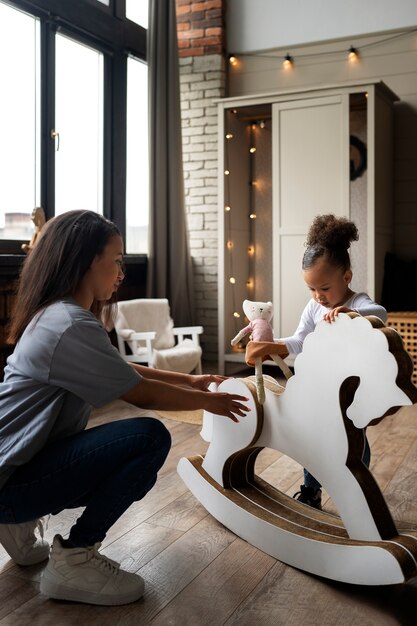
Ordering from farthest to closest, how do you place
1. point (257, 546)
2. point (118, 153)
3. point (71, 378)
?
1. point (118, 153)
2. point (257, 546)
3. point (71, 378)

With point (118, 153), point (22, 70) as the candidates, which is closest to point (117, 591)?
point (22, 70)

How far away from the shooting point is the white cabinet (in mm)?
5574

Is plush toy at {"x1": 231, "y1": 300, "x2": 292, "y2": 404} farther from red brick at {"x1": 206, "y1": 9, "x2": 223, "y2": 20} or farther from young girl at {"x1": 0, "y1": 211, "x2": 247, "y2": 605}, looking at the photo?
red brick at {"x1": 206, "y1": 9, "x2": 223, "y2": 20}

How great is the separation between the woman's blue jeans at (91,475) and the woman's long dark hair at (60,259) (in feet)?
1.28

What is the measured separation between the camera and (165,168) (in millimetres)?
6219

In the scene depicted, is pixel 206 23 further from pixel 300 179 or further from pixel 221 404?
pixel 221 404

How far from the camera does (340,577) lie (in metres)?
2.10

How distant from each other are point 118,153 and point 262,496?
158 inches

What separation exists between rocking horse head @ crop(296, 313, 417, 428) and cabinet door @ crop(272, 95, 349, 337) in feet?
11.9

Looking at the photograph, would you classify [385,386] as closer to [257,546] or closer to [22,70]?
[257,546]

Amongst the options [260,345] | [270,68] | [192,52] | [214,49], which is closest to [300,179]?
[270,68]

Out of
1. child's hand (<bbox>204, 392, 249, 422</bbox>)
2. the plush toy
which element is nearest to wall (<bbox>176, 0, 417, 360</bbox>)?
the plush toy

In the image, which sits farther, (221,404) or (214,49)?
(214,49)

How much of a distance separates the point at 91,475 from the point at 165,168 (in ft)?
14.9
